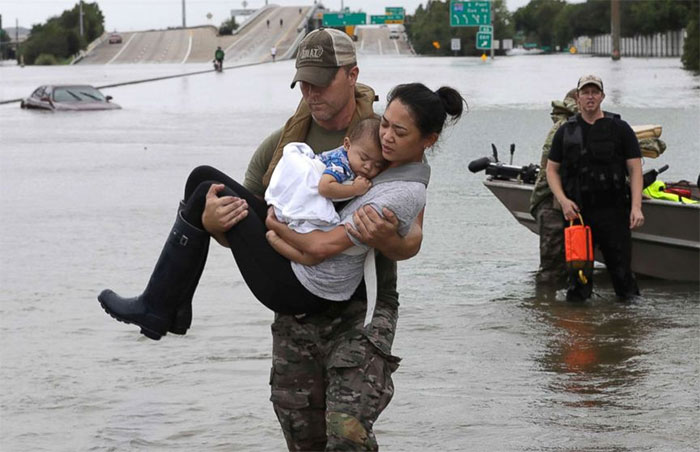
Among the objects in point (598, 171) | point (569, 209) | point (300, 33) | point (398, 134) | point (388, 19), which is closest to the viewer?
point (398, 134)

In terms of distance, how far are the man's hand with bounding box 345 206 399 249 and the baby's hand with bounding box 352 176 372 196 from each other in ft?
0.19

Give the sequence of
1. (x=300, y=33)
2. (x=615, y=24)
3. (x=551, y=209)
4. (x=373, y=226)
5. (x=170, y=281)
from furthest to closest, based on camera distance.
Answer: (x=300, y=33)
(x=615, y=24)
(x=551, y=209)
(x=170, y=281)
(x=373, y=226)

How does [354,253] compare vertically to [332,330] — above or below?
above

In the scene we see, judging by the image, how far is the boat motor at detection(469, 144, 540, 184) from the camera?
12617mm

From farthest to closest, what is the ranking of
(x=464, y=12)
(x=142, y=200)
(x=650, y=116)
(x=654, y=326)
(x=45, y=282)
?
(x=464, y=12)
(x=650, y=116)
(x=142, y=200)
(x=45, y=282)
(x=654, y=326)

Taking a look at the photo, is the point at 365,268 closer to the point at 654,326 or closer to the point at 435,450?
the point at 435,450

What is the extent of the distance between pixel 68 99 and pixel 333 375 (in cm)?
4023

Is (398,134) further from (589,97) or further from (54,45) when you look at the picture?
(54,45)

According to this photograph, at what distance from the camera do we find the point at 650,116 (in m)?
36.2

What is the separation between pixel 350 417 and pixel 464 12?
117 meters

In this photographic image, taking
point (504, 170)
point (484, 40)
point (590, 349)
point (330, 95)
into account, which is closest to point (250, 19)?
point (484, 40)

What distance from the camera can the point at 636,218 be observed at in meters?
10.1

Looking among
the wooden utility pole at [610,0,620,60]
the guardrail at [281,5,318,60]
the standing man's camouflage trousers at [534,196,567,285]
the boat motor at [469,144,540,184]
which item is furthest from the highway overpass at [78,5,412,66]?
the standing man's camouflage trousers at [534,196,567,285]

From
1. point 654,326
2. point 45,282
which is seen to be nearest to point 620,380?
point 654,326
